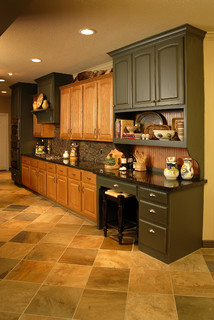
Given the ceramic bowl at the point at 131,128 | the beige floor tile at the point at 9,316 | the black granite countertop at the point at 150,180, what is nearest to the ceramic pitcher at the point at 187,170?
the black granite countertop at the point at 150,180

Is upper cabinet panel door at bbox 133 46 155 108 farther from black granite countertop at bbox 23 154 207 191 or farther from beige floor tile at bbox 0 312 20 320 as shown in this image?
beige floor tile at bbox 0 312 20 320

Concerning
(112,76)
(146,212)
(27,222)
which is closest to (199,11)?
(112,76)

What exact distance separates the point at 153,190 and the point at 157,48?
170 cm

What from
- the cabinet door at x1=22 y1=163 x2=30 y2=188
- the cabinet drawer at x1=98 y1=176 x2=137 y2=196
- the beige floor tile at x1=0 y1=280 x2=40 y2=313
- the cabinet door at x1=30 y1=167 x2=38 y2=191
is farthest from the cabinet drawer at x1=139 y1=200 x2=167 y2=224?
the cabinet door at x1=22 y1=163 x2=30 y2=188

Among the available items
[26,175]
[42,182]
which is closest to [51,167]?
[42,182]

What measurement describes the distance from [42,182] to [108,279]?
3.45 m

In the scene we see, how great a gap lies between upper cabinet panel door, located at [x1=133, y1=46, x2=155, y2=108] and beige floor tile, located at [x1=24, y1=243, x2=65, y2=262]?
6.74 ft

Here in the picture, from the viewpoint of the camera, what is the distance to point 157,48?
134 inches

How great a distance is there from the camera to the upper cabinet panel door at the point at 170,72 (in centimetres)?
315

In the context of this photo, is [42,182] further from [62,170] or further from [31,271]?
[31,271]

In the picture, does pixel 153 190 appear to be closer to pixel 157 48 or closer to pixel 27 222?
pixel 157 48

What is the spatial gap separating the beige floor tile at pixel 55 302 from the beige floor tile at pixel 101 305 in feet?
0.22

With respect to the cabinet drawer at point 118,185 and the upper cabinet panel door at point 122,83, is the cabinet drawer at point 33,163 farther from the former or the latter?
the upper cabinet panel door at point 122,83

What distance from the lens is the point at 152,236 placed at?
10.4ft
